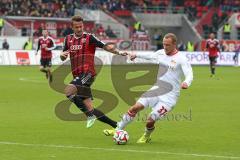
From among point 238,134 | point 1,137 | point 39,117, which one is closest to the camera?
point 1,137

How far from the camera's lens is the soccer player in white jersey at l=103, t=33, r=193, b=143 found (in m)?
13.0

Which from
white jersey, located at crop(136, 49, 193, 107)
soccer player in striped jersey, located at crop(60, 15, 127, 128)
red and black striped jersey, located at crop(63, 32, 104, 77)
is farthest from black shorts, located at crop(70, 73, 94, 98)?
white jersey, located at crop(136, 49, 193, 107)

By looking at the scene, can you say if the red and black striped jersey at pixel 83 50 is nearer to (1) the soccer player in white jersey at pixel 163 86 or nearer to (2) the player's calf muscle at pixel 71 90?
(2) the player's calf muscle at pixel 71 90

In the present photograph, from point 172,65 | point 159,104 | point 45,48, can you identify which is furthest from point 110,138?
point 45,48

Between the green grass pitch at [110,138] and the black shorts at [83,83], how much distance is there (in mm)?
877

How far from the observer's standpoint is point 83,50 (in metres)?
14.6

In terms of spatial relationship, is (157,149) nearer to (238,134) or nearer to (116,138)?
(116,138)

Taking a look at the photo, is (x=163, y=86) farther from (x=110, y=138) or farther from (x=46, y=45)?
(x=46, y=45)

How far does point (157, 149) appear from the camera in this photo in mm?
12555

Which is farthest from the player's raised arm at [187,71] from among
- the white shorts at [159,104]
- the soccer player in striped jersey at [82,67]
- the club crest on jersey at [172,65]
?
the soccer player in striped jersey at [82,67]

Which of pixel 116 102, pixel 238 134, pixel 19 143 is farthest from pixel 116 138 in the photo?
pixel 116 102

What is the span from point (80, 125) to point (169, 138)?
2.90 m

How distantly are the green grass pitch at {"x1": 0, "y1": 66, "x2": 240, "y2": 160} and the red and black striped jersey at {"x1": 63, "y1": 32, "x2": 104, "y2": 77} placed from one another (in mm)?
1420

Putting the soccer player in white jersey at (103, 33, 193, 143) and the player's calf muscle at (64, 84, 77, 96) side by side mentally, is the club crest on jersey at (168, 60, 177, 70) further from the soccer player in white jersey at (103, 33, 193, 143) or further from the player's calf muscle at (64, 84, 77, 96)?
the player's calf muscle at (64, 84, 77, 96)
